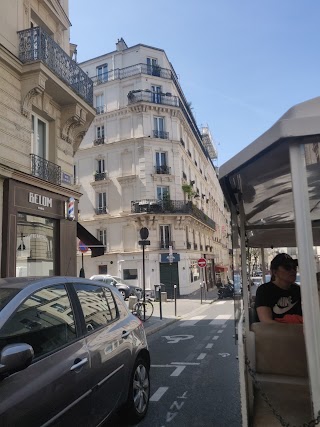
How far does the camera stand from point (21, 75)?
10.9 metres

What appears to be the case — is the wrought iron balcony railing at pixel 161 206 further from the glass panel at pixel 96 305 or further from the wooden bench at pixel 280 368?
the wooden bench at pixel 280 368

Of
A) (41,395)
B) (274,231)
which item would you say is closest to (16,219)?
(274,231)

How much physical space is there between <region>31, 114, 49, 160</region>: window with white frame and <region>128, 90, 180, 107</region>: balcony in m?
22.4

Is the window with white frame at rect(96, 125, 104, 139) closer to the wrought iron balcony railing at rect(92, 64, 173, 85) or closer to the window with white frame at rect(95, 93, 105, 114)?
the window with white frame at rect(95, 93, 105, 114)

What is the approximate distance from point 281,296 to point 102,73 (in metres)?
36.1

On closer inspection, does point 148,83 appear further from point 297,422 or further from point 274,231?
point 297,422

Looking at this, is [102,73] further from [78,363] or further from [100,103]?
[78,363]

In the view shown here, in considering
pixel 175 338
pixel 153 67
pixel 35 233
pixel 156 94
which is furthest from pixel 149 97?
pixel 175 338

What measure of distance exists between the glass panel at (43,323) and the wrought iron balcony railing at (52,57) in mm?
9134

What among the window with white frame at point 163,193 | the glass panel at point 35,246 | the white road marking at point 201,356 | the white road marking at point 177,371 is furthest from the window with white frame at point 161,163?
the white road marking at point 177,371

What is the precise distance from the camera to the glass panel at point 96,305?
369 cm

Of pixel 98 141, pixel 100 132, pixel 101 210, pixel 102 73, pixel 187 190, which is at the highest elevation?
pixel 102 73

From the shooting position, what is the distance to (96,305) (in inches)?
158

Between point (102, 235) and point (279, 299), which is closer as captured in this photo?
point (279, 299)
